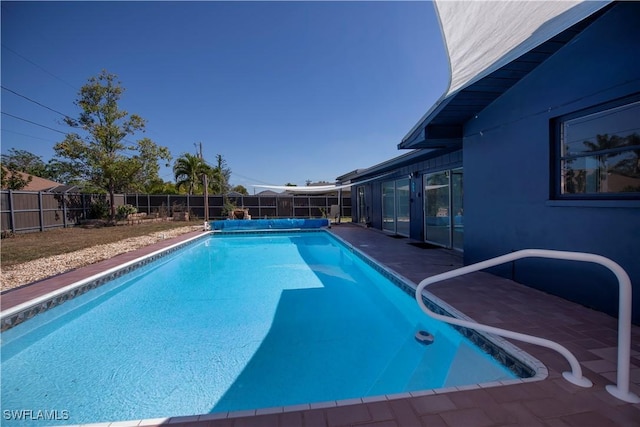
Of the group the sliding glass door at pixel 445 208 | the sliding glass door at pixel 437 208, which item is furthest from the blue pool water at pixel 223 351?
the sliding glass door at pixel 437 208

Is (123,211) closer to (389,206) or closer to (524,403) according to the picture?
(389,206)

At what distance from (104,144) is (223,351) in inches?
757

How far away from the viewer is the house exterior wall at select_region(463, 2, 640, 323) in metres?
3.17

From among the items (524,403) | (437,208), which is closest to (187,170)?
(437,208)

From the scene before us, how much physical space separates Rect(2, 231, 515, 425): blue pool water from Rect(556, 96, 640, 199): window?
2.49 meters

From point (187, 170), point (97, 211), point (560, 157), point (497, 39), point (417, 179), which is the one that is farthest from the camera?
point (187, 170)

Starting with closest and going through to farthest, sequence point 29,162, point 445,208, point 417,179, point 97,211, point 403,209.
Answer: point 445,208, point 417,179, point 403,209, point 97,211, point 29,162

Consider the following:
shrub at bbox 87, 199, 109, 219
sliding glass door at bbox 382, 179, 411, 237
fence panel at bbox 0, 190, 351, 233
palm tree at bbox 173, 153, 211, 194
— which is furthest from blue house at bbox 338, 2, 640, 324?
palm tree at bbox 173, 153, 211, 194

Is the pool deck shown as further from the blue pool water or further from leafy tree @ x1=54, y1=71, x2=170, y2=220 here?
leafy tree @ x1=54, y1=71, x2=170, y2=220

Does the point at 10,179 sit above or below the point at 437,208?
above

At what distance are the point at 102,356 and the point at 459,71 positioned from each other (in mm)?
5857

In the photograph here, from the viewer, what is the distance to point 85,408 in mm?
2664

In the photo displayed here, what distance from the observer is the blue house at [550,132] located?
3121 mm

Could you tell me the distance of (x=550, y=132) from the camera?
13.3 ft
